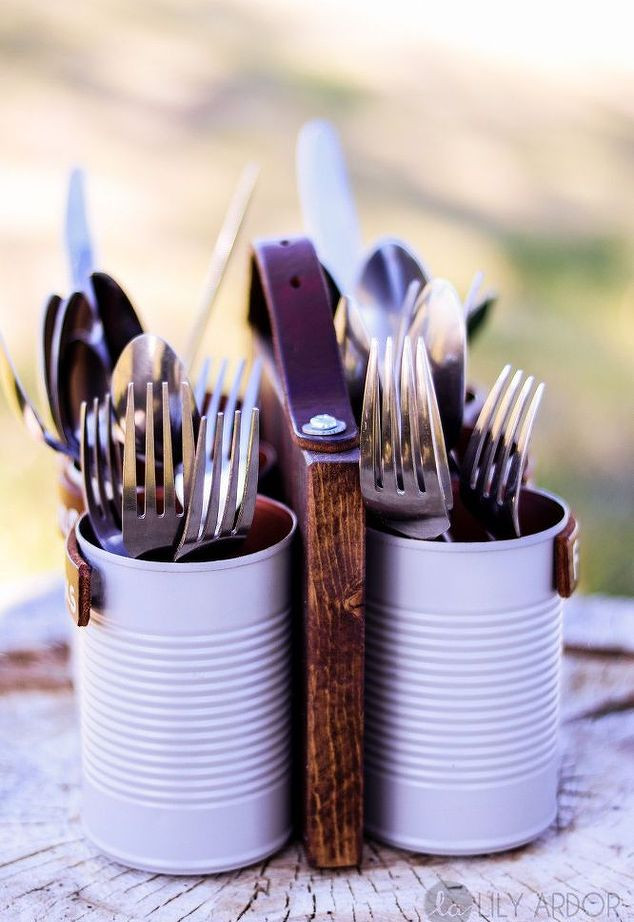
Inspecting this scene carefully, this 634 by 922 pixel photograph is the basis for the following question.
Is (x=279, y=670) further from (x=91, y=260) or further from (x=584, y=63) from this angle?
(x=584, y=63)

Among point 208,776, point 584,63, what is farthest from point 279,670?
point 584,63

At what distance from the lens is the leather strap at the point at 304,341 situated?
62cm

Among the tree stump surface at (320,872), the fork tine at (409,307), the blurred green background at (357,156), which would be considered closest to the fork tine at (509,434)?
the fork tine at (409,307)

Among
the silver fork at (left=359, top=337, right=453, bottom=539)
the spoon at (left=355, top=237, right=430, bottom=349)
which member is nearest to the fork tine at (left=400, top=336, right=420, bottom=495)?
the silver fork at (left=359, top=337, right=453, bottom=539)

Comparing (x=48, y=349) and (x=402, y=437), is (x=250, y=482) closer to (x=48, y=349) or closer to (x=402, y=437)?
(x=402, y=437)

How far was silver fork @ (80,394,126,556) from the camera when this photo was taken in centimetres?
65

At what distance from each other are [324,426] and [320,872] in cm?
25

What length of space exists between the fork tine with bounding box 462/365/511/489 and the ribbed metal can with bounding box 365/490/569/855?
51mm

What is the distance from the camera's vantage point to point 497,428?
64 cm

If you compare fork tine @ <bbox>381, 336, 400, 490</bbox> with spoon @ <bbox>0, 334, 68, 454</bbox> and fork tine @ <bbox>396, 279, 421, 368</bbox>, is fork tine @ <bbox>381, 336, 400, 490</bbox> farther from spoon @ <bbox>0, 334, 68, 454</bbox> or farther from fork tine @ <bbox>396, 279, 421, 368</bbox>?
spoon @ <bbox>0, 334, 68, 454</bbox>

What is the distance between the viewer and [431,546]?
0.62 meters

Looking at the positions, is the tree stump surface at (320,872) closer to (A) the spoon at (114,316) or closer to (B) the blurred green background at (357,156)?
(A) the spoon at (114,316)

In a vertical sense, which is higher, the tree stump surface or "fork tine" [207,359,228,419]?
"fork tine" [207,359,228,419]

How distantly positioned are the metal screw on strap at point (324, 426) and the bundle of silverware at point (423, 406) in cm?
2
